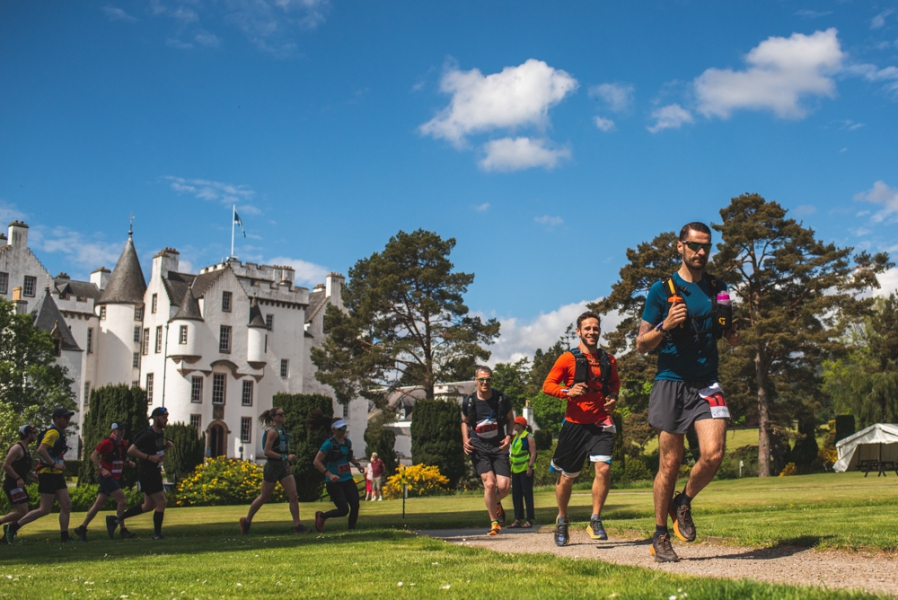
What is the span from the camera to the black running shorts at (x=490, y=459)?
10.5 metres

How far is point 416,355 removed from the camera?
51.8 metres

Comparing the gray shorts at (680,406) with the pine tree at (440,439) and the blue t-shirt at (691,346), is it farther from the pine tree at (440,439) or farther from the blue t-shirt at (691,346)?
the pine tree at (440,439)

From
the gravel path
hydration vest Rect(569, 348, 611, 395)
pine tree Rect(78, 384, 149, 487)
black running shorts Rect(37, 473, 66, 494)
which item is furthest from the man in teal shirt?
pine tree Rect(78, 384, 149, 487)

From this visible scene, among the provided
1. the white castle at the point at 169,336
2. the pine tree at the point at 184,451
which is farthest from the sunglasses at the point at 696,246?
the white castle at the point at 169,336

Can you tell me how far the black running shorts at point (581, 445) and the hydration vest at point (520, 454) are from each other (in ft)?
18.7

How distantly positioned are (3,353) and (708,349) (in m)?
48.6

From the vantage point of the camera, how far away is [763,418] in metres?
44.3

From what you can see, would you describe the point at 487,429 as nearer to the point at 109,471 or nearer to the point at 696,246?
the point at 696,246

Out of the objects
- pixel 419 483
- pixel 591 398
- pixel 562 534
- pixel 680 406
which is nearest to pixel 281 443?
pixel 562 534

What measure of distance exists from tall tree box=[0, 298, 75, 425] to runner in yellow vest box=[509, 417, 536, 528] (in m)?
37.3

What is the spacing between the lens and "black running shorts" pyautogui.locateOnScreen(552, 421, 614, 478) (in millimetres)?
8070

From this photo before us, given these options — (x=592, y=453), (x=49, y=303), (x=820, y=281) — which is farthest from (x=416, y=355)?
(x=592, y=453)

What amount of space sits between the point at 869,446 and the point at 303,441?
25.5 meters

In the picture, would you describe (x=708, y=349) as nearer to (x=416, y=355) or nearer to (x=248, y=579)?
(x=248, y=579)
